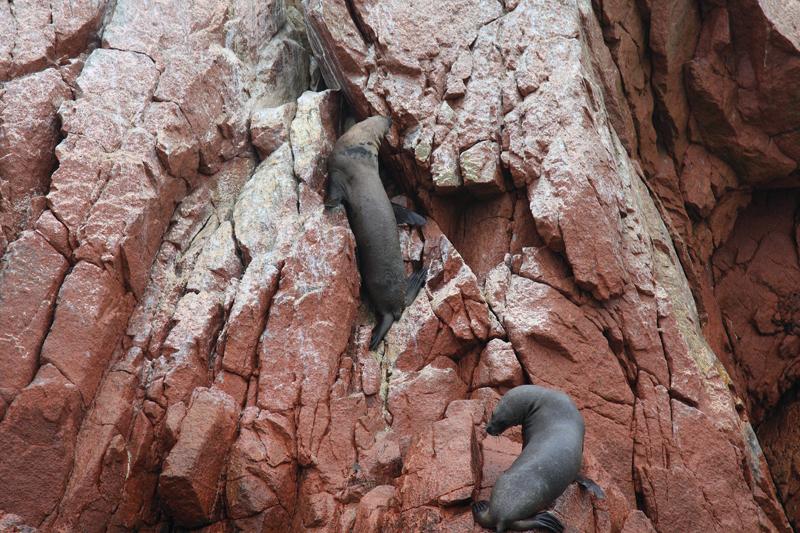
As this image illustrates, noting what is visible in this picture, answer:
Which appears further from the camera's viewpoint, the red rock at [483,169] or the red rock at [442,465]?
the red rock at [483,169]

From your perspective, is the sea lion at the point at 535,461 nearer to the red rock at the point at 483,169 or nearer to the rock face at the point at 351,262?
the rock face at the point at 351,262

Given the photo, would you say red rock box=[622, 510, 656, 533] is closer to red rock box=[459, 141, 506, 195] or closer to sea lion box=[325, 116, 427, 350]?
sea lion box=[325, 116, 427, 350]

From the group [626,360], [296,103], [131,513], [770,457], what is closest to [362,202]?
[296,103]

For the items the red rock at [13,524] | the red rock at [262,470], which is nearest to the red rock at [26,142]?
the red rock at [13,524]

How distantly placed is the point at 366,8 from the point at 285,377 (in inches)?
196

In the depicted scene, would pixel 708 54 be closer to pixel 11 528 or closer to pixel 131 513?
pixel 131 513

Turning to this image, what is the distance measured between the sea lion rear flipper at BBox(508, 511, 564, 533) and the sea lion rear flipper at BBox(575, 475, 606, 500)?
58 centimetres

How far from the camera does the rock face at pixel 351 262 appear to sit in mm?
7145

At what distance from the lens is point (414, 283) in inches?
349

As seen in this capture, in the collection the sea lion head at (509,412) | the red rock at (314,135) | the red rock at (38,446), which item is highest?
the red rock at (314,135)

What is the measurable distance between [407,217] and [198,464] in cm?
380

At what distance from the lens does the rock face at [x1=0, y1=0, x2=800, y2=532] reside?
7.14 metres

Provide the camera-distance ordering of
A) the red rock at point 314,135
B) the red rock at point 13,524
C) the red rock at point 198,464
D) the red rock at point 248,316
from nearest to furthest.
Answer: the red rock at point 13,524
the red rock at point 198,464
the red rock at point 248,316
the red rock at point 314,135

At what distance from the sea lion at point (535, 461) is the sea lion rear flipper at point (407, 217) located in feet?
9.23
